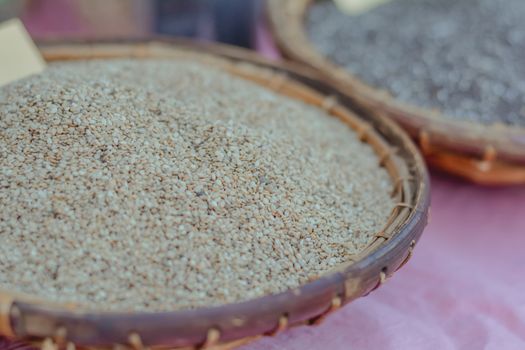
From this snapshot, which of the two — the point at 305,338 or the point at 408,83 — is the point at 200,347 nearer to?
the point at 305,338

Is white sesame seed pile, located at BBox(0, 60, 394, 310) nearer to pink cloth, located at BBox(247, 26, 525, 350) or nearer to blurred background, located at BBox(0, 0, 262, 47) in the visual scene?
pink cloth, located at BBox(247, 26, 525, 350)

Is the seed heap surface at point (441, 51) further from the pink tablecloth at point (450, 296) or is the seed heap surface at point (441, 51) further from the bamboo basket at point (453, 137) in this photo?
the pink tablecloth at point (450, 296)

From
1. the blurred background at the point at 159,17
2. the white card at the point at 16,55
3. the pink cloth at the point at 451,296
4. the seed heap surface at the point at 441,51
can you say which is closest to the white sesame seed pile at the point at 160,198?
the white card at the point at 16,55

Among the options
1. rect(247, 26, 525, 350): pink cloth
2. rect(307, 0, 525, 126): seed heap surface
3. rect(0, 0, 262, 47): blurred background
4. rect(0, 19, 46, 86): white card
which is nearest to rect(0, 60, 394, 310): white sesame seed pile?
rect(0, 19, 46, 86): white card

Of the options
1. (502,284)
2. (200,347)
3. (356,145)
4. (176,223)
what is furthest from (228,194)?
(502,284)

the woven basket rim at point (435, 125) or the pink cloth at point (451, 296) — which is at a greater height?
the woven basket rim at point (435, 125)

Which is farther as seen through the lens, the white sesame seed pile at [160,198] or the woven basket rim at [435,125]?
the woven basket rim at [435,125]

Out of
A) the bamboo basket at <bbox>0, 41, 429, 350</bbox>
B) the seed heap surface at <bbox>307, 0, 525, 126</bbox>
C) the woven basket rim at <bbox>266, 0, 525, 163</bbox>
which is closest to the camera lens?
the bamboo basket at <bbox>0, 41, 429, 350</bbox>
